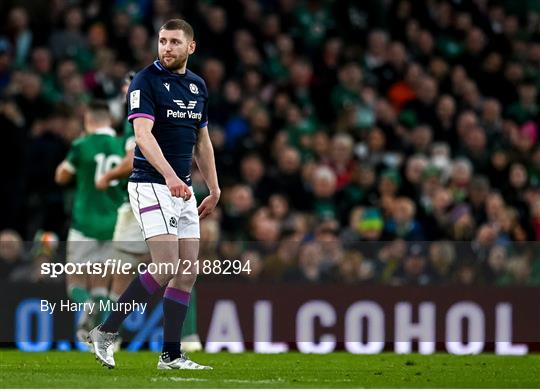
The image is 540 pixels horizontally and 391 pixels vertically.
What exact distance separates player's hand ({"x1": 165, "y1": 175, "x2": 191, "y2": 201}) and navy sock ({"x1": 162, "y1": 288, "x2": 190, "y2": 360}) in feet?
2.54

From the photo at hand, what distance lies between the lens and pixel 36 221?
51.9 ft

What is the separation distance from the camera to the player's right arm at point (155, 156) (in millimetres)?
9484

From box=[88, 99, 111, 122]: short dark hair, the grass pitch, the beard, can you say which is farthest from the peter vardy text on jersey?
box=[88, 99, 111, 122]: short dark hair

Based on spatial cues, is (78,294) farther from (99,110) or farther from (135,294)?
(135,294)

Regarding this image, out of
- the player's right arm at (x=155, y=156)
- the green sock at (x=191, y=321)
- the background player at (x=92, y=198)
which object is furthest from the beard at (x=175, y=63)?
the green sock at (x=191, y=321)

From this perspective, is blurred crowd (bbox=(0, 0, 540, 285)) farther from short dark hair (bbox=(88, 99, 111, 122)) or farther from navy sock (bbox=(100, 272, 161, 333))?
navy sock (bbox=(100, 272, 161, 333))

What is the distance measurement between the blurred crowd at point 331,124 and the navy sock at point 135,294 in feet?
12.4

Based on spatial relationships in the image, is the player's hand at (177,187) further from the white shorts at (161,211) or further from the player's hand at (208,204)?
the player's hand at (208,204)

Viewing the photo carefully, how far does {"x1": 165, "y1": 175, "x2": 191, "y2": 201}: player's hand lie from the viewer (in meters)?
9.48

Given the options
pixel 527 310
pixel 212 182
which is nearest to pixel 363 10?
pixel 527 310

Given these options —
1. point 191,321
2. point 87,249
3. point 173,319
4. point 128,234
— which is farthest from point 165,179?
point 191,321

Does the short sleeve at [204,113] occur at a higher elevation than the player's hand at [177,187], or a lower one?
higher

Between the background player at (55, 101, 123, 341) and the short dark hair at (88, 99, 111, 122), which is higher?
the short dark hair at (88, 99, 111, 122)

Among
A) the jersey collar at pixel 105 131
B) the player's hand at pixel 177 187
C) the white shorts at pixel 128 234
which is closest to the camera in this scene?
the player's hand at pixel 177 187
